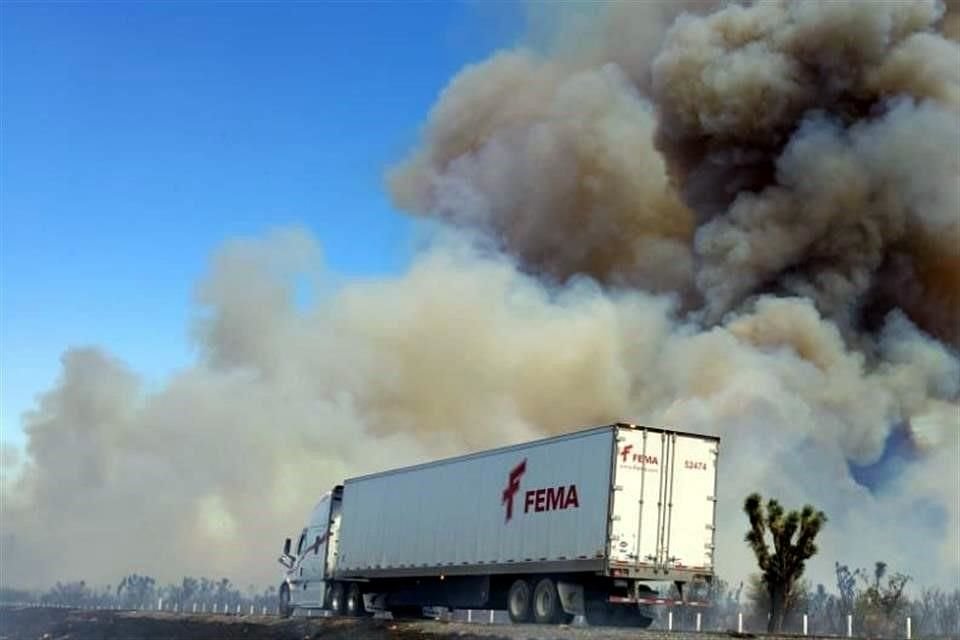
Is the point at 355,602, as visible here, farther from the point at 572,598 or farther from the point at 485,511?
the point at 572,598

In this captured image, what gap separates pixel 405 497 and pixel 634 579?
9.33 metres

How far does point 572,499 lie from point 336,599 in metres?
13.0

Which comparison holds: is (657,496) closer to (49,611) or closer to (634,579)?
(634,579)

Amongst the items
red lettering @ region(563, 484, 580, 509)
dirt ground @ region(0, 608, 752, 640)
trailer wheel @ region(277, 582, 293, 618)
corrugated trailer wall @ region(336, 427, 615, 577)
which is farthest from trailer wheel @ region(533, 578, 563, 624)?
trailer wheel @ region(277, 582, 293, 618)

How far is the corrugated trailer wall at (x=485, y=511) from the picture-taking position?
824 inches

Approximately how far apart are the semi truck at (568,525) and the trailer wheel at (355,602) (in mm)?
3489

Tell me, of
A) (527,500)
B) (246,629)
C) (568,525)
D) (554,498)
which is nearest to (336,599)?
(246,629)

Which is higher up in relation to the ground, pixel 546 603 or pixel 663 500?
pixel 663 500

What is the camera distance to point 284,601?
3494cm

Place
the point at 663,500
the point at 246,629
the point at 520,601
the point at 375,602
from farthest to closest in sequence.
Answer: the point at 375,602, the point at 246,629, the point at 520,601, the point at 663,500

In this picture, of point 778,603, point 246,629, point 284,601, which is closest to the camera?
point 246,629

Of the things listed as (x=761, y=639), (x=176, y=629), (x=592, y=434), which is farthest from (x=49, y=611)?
(x=761, y=639)

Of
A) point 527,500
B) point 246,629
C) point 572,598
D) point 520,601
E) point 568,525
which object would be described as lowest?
point 246,629

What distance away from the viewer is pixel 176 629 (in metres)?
30.5
